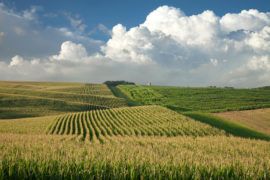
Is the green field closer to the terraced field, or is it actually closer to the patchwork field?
the terraced field

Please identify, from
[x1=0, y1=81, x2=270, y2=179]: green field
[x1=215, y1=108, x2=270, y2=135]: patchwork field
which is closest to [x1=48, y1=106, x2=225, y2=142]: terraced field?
[x1=0, y1=81, x2=270, y2=179]: green field

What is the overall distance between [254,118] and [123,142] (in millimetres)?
43713

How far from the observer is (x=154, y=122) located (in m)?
34.2

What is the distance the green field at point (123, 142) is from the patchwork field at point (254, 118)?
298 cm

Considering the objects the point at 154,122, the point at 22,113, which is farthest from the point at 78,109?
the point at 154,122

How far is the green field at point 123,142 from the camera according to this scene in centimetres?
515

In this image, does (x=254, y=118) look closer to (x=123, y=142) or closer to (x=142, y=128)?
(x=142, y=128)

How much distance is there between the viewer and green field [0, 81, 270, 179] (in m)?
5.15

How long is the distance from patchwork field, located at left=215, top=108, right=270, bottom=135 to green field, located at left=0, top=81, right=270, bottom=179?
9.78 ft

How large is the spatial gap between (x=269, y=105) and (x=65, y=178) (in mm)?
69882

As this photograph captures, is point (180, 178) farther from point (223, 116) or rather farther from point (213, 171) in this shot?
→ point (223, 116)

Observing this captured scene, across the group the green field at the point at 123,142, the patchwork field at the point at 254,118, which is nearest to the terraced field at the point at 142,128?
the green field at the point at 123,142

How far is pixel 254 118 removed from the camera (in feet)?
153

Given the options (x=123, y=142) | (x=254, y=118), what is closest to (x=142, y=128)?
(x=123, y=142)
